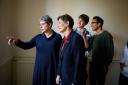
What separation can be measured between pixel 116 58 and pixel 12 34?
5.87 ft

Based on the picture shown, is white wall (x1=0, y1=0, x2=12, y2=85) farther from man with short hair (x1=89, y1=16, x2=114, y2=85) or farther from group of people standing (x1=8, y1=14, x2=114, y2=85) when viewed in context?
man with short hair (x1=89, y1=16, x2=114, y2=85)

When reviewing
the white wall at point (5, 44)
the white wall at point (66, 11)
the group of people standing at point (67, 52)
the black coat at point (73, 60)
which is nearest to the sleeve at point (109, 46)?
the group of people standing at point (67, 52)

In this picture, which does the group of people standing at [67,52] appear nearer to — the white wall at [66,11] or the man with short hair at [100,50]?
the man with short hair at [100,50]

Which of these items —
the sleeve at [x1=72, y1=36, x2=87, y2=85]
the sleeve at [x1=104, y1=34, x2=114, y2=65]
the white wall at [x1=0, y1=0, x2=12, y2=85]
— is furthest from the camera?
the sleeve at [x1=104, y1=34, x2=114, y2=65]

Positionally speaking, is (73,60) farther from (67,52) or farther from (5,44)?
(5,44)

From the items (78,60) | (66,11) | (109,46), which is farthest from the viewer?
(66,11)

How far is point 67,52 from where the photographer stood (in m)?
2.45

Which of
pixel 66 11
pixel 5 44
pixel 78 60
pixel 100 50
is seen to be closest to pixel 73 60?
pixel 78 60

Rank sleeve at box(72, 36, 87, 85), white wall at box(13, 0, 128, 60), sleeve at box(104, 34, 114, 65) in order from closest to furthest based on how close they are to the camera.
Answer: sleeve at box(72, 36, 87, 85) < sleeve at box(104, 34, 114, 65) < white wall at box(13, 0, 128, 60)

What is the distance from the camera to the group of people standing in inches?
95.9

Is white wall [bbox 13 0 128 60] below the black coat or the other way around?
the other way around

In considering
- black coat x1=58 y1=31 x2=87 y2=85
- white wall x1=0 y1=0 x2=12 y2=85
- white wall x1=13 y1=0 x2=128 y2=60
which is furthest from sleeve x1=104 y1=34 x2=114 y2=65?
white wall x1=0 y1=0 x2=12 y2=85

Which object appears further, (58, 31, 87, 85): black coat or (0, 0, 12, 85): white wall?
(0, 0, 12, 85): white wall

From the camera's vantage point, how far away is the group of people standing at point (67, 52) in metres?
2.44
